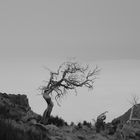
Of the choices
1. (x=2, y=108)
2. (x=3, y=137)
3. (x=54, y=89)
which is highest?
(x=54, y=89)

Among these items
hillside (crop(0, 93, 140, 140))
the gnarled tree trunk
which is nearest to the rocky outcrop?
hillside (crop(0, 93, 140, 140))

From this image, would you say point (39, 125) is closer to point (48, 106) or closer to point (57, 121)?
point (48, 106)

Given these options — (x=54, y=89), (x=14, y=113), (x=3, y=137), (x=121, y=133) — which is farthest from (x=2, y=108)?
(x=3, y=137)

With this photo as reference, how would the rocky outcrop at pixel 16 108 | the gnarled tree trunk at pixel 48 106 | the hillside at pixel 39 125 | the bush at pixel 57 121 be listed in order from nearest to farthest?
1. the hillside at pixel 39 125
2. the rocky outcrop at pixel 16 108
3. the gnarled tree trunk at pixel 48 106
4. the bush at pixel 57 121

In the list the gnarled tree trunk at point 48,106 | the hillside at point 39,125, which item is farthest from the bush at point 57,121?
the gnarled tree trunk at point 48,106

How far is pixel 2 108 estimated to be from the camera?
33219 mm

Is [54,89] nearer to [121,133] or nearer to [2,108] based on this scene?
[2,108]

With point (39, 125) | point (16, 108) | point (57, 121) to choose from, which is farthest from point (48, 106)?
point (57, 121)

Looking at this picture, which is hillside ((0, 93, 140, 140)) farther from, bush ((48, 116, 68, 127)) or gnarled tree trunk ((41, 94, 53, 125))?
gnarled tree trunk ((41, 94, 53, 125))

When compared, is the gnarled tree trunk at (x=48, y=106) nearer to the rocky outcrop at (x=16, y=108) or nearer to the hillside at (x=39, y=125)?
the hillside at (x=39, y=125)

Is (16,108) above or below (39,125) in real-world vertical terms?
above

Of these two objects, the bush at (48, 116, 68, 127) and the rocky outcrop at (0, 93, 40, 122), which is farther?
the bush at (48, 116, 68, 127)

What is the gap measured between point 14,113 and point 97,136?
23.7 feet

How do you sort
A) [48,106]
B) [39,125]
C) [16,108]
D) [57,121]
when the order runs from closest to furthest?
1. [39,125]
2. [48,106]
3. [16,108]
4. [57,121]
